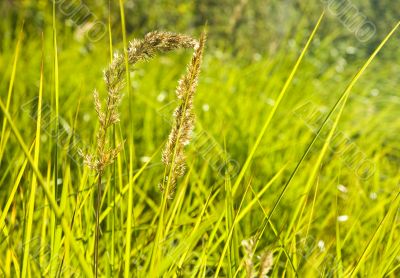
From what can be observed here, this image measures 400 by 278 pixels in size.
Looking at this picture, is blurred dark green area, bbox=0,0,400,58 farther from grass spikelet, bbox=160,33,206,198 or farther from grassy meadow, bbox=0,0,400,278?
grass spikelet, bbox=160,33,206,198

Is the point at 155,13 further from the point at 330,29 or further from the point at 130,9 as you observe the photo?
the point at 330,29

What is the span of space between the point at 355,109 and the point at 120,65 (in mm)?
3284

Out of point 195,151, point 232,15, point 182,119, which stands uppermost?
point 232,15

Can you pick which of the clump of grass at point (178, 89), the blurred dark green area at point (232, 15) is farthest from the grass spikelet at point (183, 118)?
the blurred dark green area at point (232, 15)

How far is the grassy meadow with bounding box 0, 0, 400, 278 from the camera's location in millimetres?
1263

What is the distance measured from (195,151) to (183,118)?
129 centimetres

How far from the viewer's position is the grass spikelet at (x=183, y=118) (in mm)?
1023

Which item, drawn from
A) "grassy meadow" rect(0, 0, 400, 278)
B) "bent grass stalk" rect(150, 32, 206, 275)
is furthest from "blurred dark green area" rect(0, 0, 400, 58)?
"bent grass stalk" rect(150, 32, 206, 275)

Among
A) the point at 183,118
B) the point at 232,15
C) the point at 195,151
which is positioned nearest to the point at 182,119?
the point at 183,118

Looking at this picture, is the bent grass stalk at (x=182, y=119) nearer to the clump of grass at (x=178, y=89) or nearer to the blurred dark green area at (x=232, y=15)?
the clump of grass at (x=178, y=89)

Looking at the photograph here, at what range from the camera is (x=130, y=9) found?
23.0ft

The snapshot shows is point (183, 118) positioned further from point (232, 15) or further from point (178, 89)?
point (232, 15)

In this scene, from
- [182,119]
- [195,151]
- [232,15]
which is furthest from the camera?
[232,15]

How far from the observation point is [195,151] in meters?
2.35
